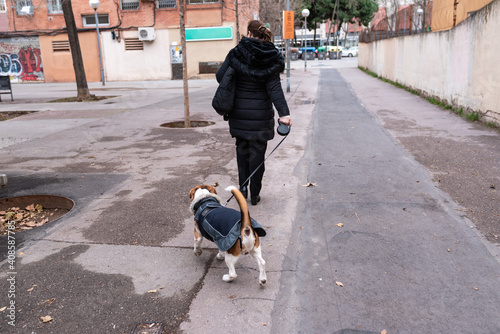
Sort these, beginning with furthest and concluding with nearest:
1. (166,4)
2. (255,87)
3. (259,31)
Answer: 1. (166,4)
2. (255,87)
3. (259,31)

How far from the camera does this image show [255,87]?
4.44 m

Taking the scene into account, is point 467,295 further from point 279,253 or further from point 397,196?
point 397,196

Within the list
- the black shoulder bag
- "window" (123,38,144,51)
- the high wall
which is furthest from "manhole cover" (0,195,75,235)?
"window" (123,38,144,51)

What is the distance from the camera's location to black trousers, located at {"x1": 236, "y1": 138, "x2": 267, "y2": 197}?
4.71 meters

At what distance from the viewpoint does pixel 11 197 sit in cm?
527

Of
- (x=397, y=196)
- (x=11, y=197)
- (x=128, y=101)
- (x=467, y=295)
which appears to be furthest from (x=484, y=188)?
(x=128, y=101)

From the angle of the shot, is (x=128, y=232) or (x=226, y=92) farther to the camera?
(x=226, y=92)

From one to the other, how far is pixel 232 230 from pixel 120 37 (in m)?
29.3

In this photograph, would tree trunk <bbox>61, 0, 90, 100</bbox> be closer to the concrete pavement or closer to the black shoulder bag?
the concrete pavement

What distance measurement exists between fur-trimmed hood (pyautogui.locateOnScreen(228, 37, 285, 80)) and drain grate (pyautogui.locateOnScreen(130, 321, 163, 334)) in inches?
100

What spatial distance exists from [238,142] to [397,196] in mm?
2053

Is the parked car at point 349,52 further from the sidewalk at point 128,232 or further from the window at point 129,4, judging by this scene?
the sidewalk at point 128,232

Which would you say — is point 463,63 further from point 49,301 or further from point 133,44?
point 133,44

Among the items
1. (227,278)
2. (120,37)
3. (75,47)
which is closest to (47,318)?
(227,278)
